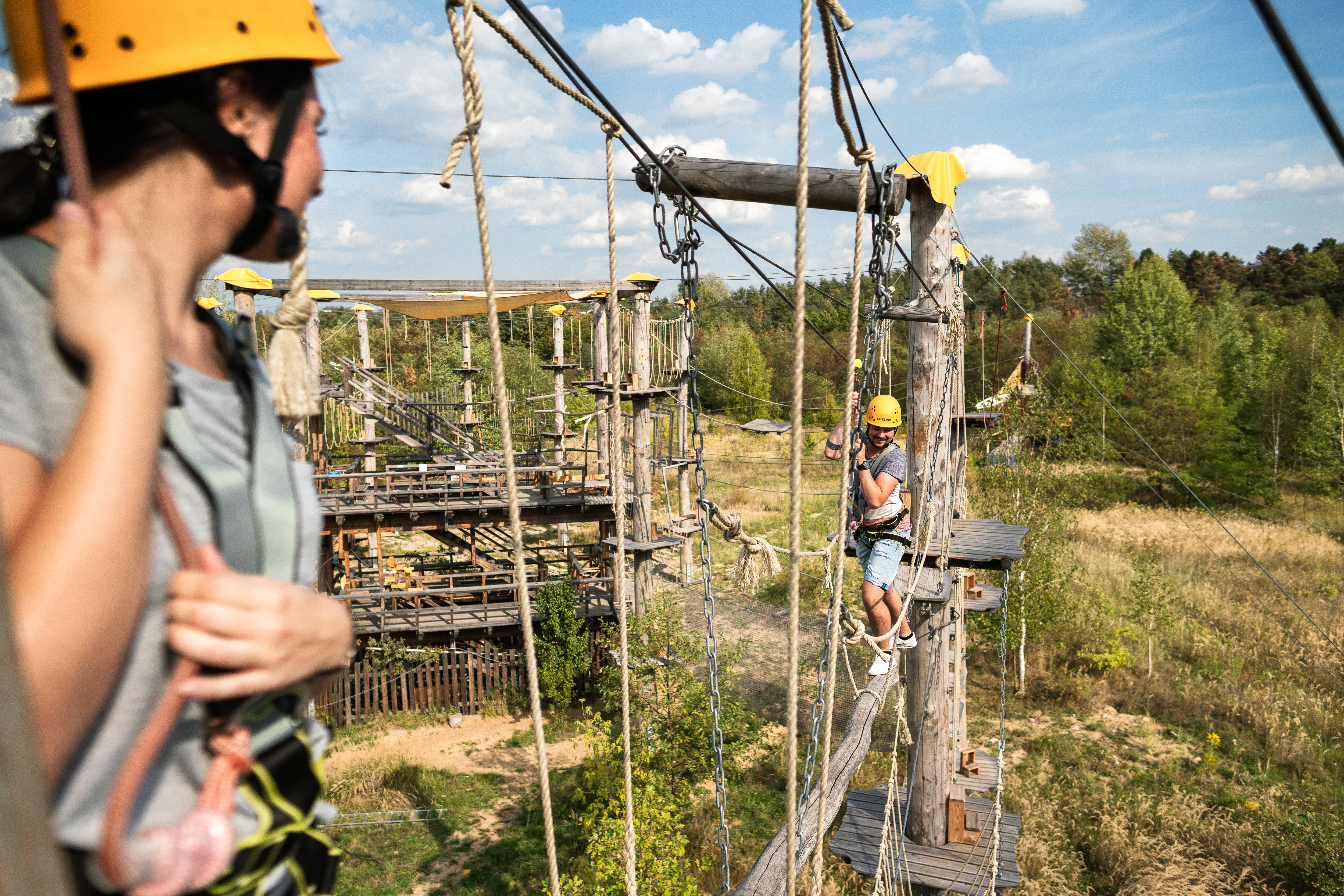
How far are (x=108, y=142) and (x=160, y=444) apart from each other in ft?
0.87

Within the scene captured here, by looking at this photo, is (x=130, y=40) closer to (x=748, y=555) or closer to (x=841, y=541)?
(x=841, y=541)

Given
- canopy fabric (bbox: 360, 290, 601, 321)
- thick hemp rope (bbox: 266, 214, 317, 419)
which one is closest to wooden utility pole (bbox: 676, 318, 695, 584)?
canopy fabric (bbox: 360, 290, 601, 321)

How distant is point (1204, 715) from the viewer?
1026 centimetres

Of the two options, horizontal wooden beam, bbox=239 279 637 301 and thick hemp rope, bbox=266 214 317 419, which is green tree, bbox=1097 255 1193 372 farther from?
thick hemp rope, bbox=266 214 317 419

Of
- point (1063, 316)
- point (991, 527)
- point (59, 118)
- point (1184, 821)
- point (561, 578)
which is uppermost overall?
point (1063, 316)

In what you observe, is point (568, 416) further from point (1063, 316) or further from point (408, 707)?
point (1063, 316)

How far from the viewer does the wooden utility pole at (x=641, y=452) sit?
9766 millimetres

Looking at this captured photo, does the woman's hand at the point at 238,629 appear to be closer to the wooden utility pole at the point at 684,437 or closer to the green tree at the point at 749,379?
the wooden utility pole at the point at 684,437

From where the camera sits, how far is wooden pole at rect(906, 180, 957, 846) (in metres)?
4.71

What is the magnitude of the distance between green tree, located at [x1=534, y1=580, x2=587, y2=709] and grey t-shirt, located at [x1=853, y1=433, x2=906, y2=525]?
656 cm

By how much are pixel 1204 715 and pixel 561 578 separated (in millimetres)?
9444

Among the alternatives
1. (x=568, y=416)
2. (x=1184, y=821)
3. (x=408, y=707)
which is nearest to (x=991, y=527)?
(x=1184, y=821)

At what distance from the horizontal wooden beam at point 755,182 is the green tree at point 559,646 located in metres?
7.87

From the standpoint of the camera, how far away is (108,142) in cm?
64
